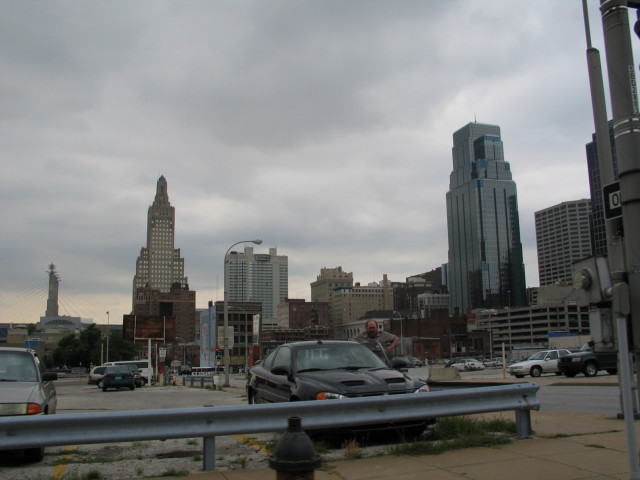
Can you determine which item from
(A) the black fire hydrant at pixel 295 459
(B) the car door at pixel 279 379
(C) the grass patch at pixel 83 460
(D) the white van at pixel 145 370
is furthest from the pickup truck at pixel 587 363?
(D) the white van at pixel 145 370

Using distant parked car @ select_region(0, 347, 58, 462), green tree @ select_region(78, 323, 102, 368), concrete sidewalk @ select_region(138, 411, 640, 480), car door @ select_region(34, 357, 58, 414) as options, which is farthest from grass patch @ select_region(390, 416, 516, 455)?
green tree @ select_region(78, 323, 102, 368)

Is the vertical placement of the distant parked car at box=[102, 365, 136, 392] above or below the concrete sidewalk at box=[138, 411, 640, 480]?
below

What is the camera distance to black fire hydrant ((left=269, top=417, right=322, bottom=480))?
10.9 feet

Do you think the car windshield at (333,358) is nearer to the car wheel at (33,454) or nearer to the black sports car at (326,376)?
the black sports car at (326,376)

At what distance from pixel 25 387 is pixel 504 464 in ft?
19.4

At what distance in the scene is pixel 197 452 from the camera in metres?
7.30

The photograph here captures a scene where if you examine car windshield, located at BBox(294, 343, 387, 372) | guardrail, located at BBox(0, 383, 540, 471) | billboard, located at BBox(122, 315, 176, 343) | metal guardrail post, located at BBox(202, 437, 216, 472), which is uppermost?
billboard, located at BBox(122, 315, 176, 343)

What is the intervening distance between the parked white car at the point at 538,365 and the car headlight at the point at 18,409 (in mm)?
27589

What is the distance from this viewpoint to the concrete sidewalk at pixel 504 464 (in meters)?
5.50

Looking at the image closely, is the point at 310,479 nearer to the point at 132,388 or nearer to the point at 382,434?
the point at 382,434

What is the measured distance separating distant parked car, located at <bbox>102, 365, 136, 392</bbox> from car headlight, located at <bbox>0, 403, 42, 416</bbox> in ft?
80.6

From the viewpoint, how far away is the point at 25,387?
24.6 feet

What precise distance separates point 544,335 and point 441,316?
109 feet

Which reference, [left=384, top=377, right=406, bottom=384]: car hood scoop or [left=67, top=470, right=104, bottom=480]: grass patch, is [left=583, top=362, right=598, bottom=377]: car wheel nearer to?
[left=384, top=377, right=406, bottom=384]: car hood scoop
